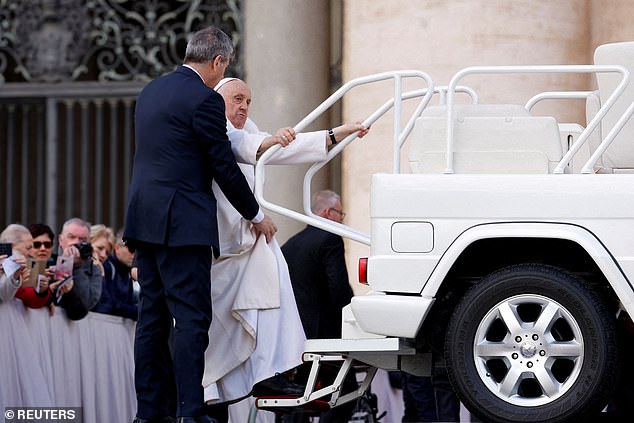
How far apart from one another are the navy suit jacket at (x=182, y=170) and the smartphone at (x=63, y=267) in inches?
111

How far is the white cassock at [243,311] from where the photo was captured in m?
8.41

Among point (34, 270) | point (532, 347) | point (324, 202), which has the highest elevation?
point (324, 202)

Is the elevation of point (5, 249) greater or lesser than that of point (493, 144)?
lesser

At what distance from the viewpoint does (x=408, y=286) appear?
7.65 m

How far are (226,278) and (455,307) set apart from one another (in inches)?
55.9

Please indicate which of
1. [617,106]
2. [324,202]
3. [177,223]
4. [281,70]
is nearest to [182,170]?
[177,223]

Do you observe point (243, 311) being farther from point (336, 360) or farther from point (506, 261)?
point (506, 261)

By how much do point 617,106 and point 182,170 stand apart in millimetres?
2273

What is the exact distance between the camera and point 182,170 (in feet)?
26.0

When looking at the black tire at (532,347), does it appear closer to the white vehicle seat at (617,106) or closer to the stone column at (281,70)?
the white vehicle seat at (617,106)

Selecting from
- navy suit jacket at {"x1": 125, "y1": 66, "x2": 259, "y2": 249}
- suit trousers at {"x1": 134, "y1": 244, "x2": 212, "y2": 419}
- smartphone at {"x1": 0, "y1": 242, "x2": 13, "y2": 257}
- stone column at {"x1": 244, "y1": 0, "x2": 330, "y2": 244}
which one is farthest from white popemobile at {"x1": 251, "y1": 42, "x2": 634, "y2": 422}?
stone column at {"x1": 244, "y1": 0, "x2": 330, "y2": 244}

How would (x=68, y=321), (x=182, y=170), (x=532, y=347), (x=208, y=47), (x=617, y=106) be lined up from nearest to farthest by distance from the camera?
1. (x=532, y=347)
2. (x=182, y=170)
3. (x=617, y=106)
4. (x=208, y=47)
5. (x=68, y=321)

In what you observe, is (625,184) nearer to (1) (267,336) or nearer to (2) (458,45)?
(1) (267,336)

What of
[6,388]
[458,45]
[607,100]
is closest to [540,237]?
[607,100]
